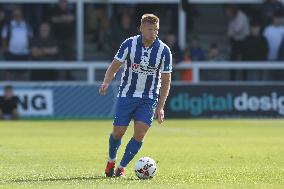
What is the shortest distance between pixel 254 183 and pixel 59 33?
1607 centimetres

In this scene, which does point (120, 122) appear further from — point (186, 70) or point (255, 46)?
point (255, 46)

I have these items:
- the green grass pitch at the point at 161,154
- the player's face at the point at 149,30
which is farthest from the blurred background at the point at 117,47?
the player's face at the point at 149,30

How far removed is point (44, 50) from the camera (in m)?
25.5

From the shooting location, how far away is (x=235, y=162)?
13.2 meters

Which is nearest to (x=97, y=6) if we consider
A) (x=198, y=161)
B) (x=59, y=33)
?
(x=59, y=33)

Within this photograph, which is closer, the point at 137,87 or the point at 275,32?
the point at 137,87

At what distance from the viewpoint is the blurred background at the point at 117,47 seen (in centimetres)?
2456

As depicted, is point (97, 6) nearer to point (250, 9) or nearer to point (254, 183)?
point (250, 9)

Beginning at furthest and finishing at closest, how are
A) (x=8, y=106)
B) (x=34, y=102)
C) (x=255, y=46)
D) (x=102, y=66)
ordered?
1. (x=255, y=46)
2. (x=102, y=66)
3. (x=34, y=102)
4. (x=8, y=106)

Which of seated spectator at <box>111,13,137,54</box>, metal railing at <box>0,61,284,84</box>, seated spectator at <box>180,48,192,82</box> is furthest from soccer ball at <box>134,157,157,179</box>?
seated spectator at <box>180,48,192,82</box>

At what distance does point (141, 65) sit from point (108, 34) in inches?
589

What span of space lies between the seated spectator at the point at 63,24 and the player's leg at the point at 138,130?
1445 centimetres

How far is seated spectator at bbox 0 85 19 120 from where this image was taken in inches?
933

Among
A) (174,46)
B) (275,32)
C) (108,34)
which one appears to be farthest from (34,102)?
(275,32)
